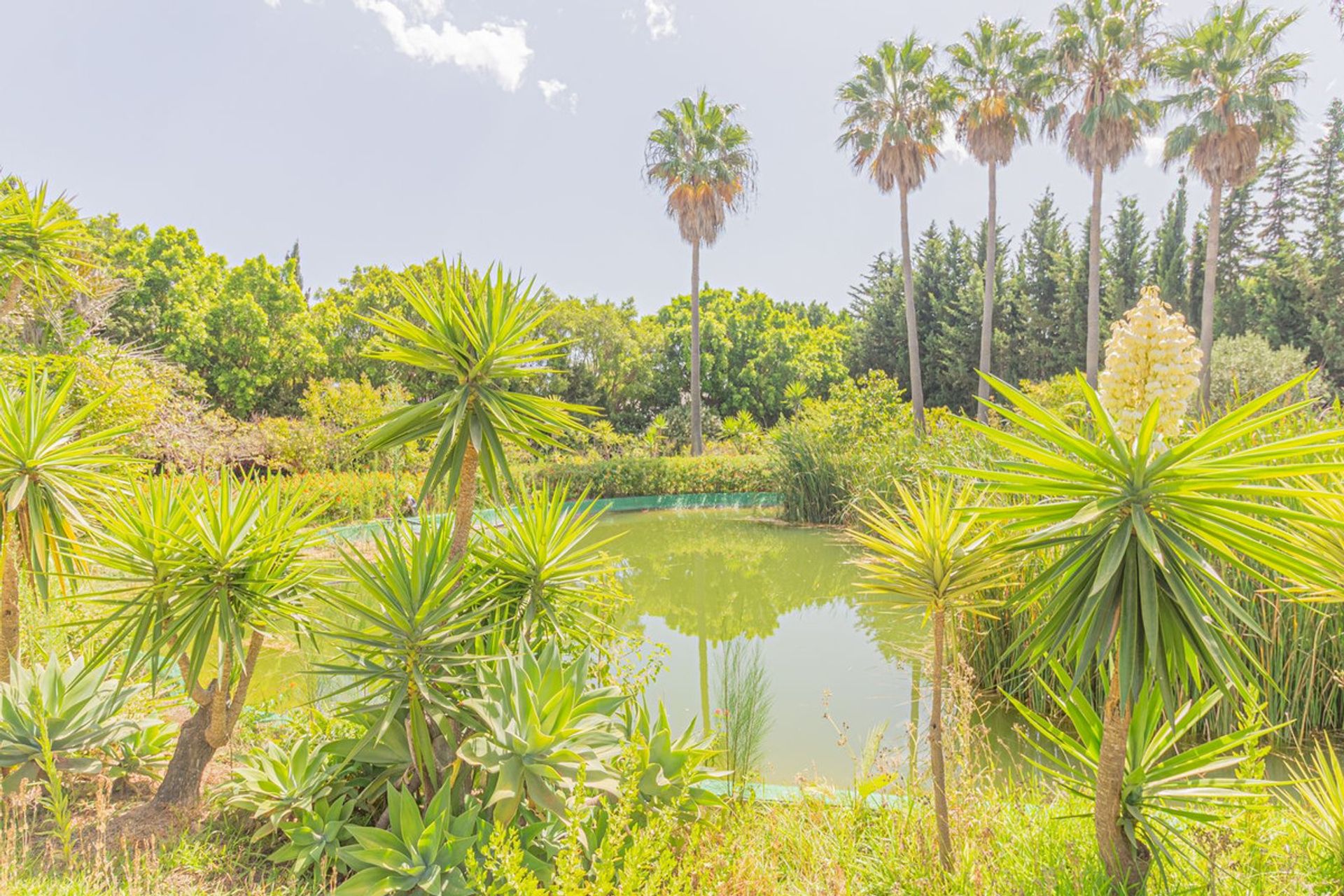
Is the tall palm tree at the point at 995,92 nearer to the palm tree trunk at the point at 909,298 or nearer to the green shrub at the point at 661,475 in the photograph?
the palm tree trunk at the point at 909,298

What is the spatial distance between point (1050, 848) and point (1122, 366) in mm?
1537

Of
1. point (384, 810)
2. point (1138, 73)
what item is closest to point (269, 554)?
point (384, 810)

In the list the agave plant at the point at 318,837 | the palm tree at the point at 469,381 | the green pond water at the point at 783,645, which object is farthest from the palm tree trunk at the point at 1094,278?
the agave plant at the point at 318,837

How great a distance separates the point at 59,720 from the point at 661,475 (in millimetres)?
14216

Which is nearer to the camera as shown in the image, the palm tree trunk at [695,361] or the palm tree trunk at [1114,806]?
the palm tree trunk at [1114,806]

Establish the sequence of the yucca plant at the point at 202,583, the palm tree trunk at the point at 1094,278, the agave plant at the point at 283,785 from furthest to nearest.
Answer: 1. the palm tree trunk at the point at 1094,278
2. the yucca plant at the point at 202,583
3. the agave plant at the point at 283,785

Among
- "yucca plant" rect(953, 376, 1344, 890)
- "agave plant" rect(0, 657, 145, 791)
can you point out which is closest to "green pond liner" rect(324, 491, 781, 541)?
"agave plant" rect(0, 657, 145, 791)

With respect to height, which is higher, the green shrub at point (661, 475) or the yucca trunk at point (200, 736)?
the green shrub at point (661, 475)

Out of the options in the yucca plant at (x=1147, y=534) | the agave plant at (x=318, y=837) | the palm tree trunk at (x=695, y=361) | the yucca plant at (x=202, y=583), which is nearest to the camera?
the yucca plant at (x=1147, y=534)

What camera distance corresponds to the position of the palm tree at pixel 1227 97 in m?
16.1

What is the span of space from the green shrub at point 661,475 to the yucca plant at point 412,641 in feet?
44.6

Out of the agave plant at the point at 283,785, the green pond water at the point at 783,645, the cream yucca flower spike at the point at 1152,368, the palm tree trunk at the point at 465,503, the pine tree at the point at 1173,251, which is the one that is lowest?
the green pond water at the point at 783,645

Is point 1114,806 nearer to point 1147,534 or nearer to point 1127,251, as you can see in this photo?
point 1147,534

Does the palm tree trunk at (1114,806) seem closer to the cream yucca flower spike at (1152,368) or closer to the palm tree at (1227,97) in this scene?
the cream yucca flower spike at (1152,368)
